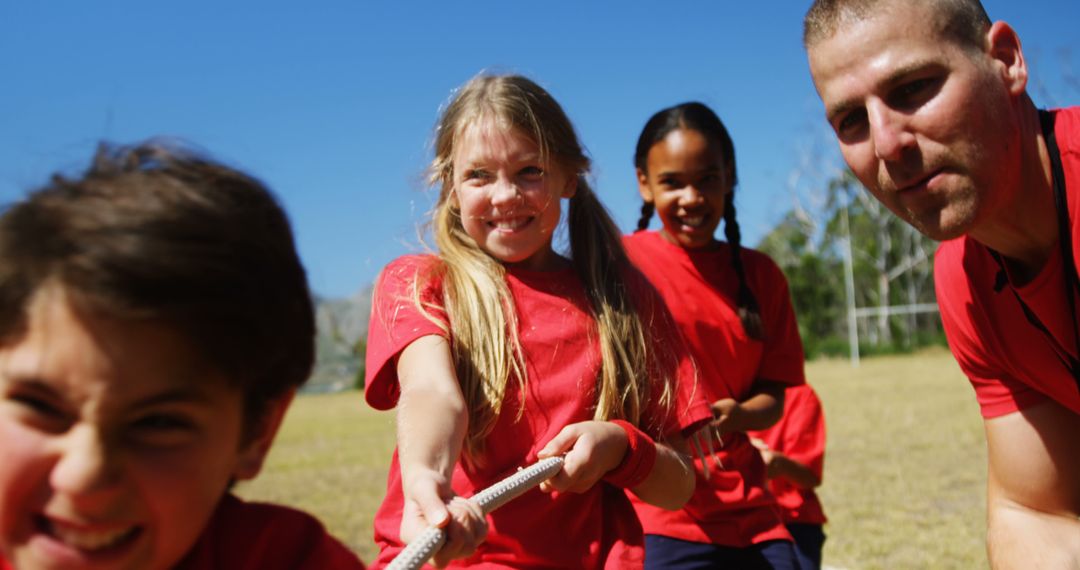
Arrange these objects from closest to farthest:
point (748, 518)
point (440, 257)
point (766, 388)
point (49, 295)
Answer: point (49, 295), point (440, 257), point (748, 518), point (766, 388)

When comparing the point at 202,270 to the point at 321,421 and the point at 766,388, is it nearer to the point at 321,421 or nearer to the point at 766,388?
the point at 766,388

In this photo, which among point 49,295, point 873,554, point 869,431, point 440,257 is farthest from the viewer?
point 869,431

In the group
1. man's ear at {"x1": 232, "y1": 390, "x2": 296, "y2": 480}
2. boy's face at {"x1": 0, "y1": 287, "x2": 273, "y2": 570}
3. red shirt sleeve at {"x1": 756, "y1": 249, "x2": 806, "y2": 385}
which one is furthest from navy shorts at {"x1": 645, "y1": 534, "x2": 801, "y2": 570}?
boy's face at {"x1": 0, "y1": 287, "x2": 273, "y2": 570}

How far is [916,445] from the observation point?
11195 millimetres

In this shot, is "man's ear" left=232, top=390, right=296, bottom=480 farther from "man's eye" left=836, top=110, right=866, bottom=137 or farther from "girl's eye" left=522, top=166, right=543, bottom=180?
"man's eye" left=836, top=110, right=866, bottom=137

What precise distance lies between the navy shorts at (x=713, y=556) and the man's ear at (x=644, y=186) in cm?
148

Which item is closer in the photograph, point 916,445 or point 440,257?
point 440,257

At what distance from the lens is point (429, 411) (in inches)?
88.4

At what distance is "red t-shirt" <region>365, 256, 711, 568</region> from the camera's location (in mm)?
2398

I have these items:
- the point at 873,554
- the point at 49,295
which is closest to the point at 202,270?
the point at 49,295

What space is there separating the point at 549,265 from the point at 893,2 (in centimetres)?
131

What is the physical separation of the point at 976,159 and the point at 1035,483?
1.28 meters

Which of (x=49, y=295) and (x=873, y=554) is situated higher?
(x=49, y=295)

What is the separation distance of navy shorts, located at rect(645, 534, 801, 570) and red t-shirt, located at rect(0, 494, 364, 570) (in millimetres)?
2199
